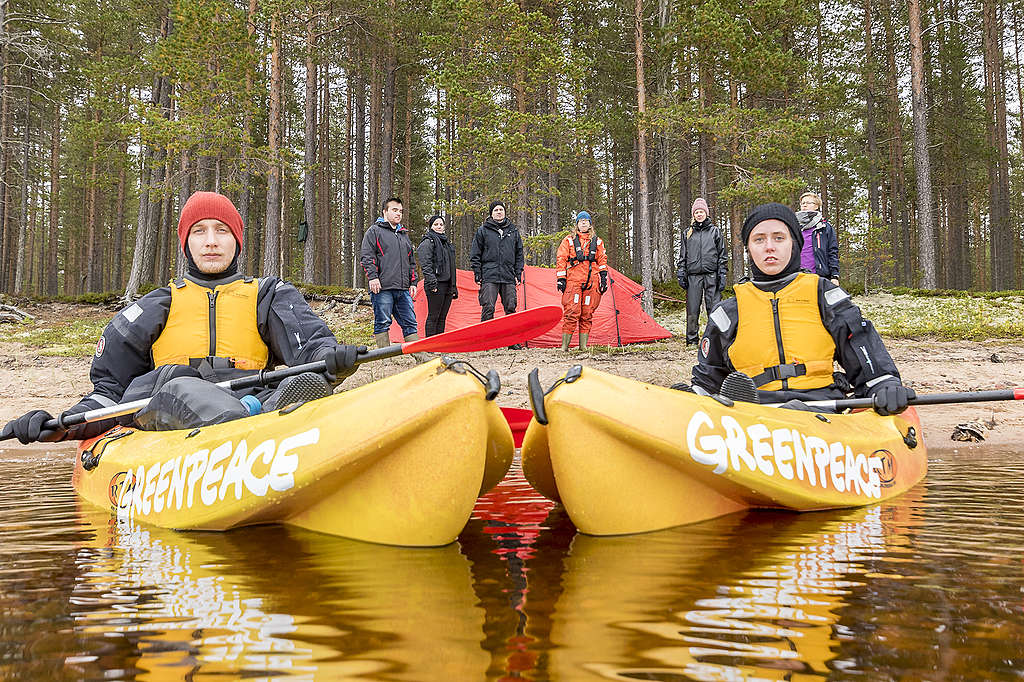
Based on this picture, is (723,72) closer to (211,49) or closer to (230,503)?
(211,49)

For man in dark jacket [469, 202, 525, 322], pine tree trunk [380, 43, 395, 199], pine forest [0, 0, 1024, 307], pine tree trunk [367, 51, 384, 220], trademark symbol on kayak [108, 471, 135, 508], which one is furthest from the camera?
pine tree trunk [367, 51, 384, 220]

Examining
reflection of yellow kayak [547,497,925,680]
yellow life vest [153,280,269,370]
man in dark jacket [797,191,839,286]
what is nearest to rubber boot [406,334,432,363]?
man in dark jacket [797,191,839,286]

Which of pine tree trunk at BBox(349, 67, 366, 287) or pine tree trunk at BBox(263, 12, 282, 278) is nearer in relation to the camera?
pine tree trunk at BBox(263, 12, 282, 278)

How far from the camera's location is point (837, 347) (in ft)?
13.1

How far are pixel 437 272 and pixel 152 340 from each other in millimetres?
5804

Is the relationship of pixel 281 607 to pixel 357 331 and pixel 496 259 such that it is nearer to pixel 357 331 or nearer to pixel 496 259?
pixel 496 259

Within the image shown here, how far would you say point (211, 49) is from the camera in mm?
14234

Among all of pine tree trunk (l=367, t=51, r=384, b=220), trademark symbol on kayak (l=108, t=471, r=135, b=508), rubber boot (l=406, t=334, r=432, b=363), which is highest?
pine tree trunk (l=367, t=51, r=384, b=220)

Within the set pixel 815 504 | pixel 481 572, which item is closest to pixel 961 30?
pixel 815 504

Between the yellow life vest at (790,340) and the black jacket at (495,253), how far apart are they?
6.02m

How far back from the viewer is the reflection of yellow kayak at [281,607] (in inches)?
56.5

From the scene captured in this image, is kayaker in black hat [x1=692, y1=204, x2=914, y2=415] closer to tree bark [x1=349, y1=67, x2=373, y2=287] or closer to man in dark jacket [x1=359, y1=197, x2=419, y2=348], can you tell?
man in dark jacket [x1=359, y1=197, x2=419, y2=348]

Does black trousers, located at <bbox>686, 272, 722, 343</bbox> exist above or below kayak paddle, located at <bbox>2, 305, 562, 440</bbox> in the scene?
above

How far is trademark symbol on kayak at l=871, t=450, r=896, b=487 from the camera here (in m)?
3.46
